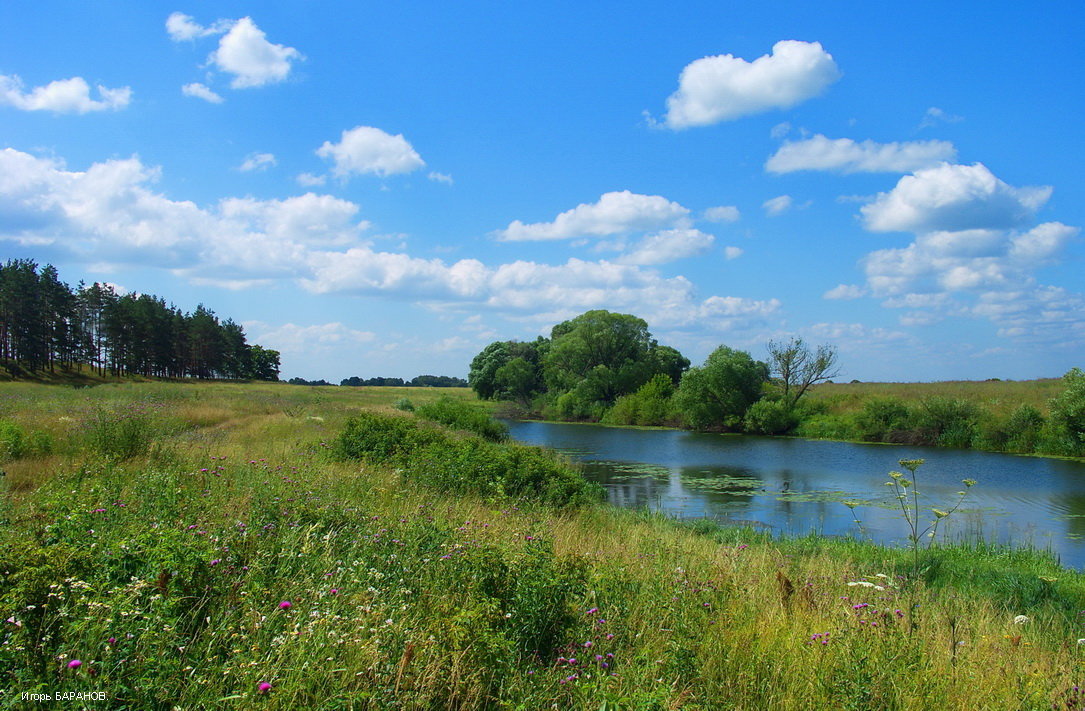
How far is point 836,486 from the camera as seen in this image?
2325 cm

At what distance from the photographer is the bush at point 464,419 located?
2797 cm

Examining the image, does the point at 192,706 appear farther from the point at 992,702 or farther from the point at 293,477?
the point at 293,477

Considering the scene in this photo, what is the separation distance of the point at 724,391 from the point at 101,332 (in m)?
57.5

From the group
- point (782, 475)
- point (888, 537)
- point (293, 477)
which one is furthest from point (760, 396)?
point (293, 477)

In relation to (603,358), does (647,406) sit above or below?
below

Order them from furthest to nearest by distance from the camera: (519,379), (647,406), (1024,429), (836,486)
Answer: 1. (519,379)
2. (647,406)
3. (1024,429)
4. (836,486)

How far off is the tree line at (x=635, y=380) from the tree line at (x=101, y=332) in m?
31.8

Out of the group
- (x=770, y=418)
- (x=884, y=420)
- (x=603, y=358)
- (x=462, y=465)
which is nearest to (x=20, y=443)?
(x=462, y=465)

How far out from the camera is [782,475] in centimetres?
2630

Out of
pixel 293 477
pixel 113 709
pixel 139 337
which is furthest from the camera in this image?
pixel 139 337

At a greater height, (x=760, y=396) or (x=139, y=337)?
(x=139, y=337)

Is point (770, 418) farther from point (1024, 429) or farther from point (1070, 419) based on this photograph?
point (1070, 419)

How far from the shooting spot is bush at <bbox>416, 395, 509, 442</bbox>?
91.8 ft

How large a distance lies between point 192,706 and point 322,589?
3.70 feet
